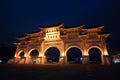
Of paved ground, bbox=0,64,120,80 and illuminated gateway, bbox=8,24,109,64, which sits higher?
illuminated gateway, bbox=8,24,109,64

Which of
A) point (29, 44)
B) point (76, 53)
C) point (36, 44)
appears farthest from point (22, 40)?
point (76, 53)

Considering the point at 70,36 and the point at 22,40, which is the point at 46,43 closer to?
the point at 70,36

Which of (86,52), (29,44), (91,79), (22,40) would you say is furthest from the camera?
(22,40)

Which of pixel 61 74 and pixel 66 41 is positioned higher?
pixel 66 41

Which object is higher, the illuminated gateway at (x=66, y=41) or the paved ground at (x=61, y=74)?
the illuminated gateway at (x=66, y=41)

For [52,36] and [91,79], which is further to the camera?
[52,36]

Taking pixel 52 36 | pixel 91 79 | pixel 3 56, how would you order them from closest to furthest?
pixel 91 79 → pixel 52 36 → pixel 3 56

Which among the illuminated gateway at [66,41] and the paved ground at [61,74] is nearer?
the paved ground at [61,74]

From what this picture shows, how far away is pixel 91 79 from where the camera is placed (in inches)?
277

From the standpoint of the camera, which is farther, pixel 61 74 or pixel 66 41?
pixel 66 41

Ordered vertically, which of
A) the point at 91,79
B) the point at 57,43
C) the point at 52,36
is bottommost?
the point at 91,79

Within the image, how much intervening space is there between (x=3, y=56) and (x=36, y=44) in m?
21.1

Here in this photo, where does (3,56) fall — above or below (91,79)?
above

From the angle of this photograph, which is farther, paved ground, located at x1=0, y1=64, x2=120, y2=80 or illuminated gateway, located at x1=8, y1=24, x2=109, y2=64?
illuminated gateway, located at x1=8, y1=24, x2=109, y2=64
